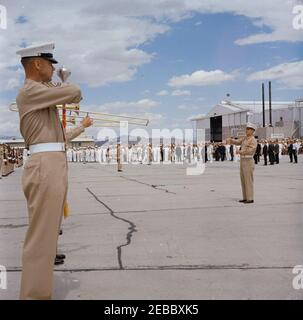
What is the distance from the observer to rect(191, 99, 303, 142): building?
209 feet

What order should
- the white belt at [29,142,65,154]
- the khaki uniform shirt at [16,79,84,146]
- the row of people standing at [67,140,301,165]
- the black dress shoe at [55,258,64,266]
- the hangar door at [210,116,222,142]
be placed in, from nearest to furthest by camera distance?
the khaki uniform shirt at [16,79,84,146]
the white belt at [29,142,65,154]
the black dress shoe at [55,258,64,266]
the row of people standing at [67,140,301,165]
the hangar door at [210,116,222,142]

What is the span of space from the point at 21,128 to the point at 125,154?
43.2m

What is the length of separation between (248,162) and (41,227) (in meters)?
7.46

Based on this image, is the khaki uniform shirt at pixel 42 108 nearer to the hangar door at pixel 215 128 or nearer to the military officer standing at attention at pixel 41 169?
the military officer standing at attention at pixel 41 169

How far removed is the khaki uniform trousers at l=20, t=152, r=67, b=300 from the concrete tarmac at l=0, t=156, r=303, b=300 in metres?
0.57

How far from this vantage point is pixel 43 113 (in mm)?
3695

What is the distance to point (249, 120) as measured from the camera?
2638 inches

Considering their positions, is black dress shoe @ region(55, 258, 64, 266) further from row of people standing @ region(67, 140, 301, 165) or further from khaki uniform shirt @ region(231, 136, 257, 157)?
row of people standing @ region(67, 140, 301, 165)

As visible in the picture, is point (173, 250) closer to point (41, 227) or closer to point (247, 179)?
point (41, 227)

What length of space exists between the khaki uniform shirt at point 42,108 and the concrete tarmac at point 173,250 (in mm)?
1320

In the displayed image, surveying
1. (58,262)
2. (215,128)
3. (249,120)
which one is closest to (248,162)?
(58,262)

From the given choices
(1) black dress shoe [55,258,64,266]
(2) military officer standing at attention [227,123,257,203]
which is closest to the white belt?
(1) black dress shoe [55,258,64,266]
